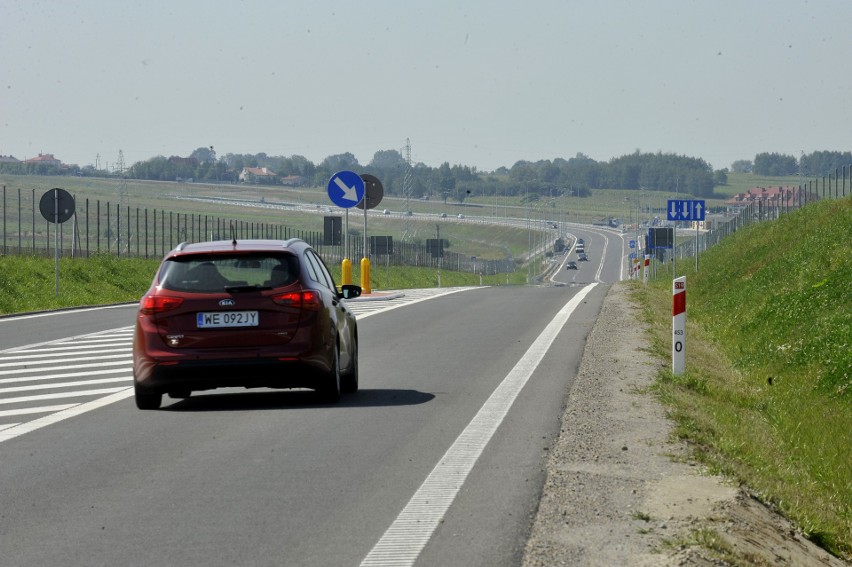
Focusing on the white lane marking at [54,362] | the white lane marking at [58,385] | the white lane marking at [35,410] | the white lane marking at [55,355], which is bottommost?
the white lane marking at [55,355]

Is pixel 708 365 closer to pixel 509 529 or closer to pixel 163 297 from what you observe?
pixel 163 297

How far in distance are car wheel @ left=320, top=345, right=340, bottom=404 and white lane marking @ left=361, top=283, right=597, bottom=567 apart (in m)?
1.35

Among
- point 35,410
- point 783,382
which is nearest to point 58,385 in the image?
point 35,410

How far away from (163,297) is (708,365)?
8.40 meters

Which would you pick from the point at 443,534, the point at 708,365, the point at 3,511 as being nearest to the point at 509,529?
the point at 443,534

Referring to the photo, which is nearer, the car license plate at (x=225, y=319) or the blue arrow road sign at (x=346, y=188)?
the car license plate at (x=225, y=319)

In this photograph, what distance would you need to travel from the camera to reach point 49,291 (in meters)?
36.3

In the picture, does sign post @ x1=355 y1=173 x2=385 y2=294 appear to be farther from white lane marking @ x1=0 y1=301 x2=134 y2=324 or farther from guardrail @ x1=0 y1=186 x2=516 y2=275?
guardrail @ x1=0 y1=186 x2=516 y2=275

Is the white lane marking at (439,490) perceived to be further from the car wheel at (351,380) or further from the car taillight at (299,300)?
the car taillight at (299,300)

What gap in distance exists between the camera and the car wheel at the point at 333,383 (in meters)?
12.8

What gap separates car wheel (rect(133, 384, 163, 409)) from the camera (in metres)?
12.7

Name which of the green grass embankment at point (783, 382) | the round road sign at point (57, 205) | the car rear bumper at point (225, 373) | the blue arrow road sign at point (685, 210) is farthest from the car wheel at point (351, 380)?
the blue arrow road sign at point (685, 210)

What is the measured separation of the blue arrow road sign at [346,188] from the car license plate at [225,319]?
23.9 meters

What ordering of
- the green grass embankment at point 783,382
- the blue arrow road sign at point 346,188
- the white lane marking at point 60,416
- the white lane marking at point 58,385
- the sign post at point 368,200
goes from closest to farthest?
the green grass embankment at point 783,382 → the white lane marking at point 60,416 → the white lane marking at point 58,385 → the blue arrow road sign at point 346,188 → the sign post at point 368,200
